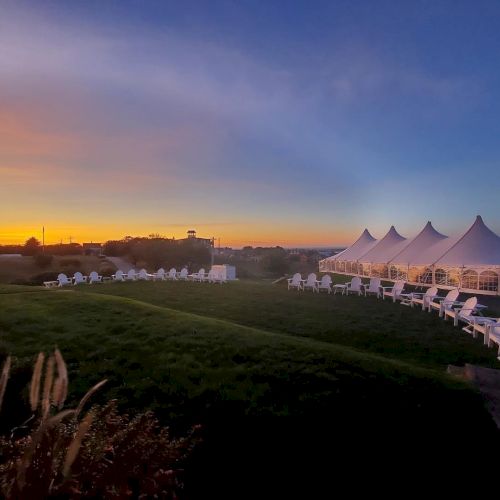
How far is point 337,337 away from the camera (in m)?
8.31

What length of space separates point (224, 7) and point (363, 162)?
823cm

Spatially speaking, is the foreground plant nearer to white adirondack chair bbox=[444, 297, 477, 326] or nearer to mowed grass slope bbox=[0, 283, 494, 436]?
mowed grass slope bbox=[0, 283, 494, 436]

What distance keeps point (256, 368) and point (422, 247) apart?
1771 centimetres

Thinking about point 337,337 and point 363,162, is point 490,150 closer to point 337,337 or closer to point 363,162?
point 363,162

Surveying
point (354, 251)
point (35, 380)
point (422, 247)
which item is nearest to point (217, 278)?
point (422, 247)

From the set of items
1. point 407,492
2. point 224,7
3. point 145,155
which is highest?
point 224,7

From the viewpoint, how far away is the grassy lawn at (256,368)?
13.3ft

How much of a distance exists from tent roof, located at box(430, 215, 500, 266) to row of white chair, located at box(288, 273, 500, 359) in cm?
261

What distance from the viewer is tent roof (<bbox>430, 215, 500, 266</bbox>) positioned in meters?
16.4

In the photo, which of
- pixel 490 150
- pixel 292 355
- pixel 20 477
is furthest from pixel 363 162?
pixel 20 477

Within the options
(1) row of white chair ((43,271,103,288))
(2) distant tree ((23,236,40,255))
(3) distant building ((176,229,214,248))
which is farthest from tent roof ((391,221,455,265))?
(2) distant tree ((23,236,40,255))

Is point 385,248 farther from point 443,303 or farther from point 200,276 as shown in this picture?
point 443,303

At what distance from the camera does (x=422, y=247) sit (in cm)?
2077

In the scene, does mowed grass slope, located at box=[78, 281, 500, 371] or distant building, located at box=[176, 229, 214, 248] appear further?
distant building, located at box=[176, 229, 214, 248]
